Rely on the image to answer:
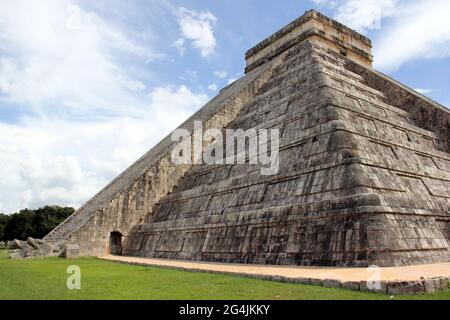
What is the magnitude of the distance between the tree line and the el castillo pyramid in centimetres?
2527

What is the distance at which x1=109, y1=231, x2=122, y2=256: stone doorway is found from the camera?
17578mm

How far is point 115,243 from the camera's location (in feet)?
58.4

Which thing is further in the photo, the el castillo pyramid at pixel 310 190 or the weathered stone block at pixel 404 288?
the el castillo pyramid at pixel 310 190

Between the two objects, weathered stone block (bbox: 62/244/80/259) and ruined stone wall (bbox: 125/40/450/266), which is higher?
ruined stone wall (bbox: 125/40/450/266)

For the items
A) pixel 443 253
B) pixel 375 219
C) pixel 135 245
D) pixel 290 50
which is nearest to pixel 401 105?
pixel 290 50

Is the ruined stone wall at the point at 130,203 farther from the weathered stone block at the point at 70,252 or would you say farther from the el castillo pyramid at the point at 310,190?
the weathered stone block at the point at 70,252

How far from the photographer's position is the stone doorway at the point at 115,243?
57.7ft

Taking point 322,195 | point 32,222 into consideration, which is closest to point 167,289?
point 322,195

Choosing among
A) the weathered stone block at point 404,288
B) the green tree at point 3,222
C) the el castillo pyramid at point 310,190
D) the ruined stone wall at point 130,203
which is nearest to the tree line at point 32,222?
the green tree at point 3,222

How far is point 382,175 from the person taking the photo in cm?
1055

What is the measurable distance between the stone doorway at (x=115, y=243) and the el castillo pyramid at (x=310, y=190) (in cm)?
5

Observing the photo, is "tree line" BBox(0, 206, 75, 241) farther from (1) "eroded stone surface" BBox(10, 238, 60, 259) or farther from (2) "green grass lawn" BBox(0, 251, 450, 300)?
(2) "green grass lawn" BBox(0, 251, 450, 300)

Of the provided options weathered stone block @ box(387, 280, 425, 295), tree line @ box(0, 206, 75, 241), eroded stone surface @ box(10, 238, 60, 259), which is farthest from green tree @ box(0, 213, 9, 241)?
weathered stone block @ box(387, 280, 425, 295)
